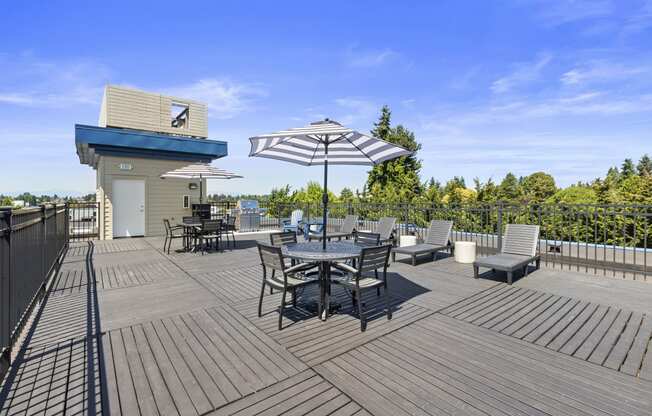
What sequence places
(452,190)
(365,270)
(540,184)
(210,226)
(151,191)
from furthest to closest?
(540,184)
(452,190)
(151,191)
(210,226)
(365,270)

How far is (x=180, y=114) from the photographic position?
16062 millimetres

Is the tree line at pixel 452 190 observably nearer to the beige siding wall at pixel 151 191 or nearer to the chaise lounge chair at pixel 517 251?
the chaise lounge chair at pixel 517 251

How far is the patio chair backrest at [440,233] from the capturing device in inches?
304

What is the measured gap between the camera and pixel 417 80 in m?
14.6

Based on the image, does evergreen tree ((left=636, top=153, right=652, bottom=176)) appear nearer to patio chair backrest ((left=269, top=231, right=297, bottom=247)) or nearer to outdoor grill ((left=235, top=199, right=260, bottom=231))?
outdoor grill ((left=235, top=199, right=260, bottom=231))

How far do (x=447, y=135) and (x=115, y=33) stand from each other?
20327 millimetres

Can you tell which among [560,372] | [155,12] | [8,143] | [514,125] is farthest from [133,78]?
[8,143]

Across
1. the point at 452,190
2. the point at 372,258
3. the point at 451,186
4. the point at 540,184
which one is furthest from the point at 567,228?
the point at 540,184

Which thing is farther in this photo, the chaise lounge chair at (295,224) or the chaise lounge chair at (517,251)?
the chaise lounge chair at (295,224)

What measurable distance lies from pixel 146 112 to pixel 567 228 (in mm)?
17793

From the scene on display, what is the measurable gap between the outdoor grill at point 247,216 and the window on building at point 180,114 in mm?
4556

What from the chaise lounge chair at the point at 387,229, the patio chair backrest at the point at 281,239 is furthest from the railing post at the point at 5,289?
the chaise lounge chair at the point at 387,229

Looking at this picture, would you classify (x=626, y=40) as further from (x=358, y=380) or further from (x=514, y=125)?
(x=358, y=380)

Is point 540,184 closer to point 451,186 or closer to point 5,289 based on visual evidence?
point 451,186
